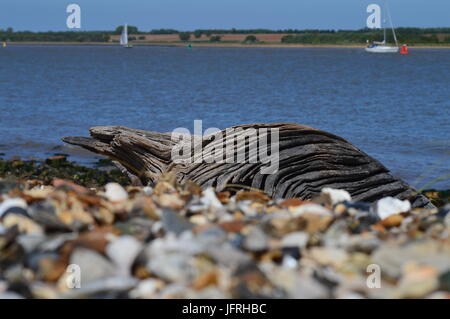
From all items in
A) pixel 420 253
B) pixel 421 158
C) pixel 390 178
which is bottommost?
pixel 421 158

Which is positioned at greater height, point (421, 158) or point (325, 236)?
point (325, 236)

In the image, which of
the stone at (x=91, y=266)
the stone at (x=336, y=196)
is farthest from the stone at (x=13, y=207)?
the stone at (x=336, y=196)

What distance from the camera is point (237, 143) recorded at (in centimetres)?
584

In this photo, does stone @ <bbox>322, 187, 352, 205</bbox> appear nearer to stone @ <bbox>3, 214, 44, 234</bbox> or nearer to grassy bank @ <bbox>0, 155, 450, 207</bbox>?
stone @ <bbox>3, 214, 44, 234</bbox>

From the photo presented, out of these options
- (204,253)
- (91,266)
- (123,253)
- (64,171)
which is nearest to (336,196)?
(204,253)

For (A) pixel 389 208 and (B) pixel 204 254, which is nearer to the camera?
(B) pixel 204 254

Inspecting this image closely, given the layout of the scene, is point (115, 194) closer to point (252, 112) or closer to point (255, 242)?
point (255, 242)

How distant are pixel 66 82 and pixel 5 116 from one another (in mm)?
21248

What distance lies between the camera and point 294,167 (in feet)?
19.4

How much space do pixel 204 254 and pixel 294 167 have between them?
3.58 meters

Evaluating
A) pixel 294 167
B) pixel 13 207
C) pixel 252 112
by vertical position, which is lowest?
pixel 252 112
